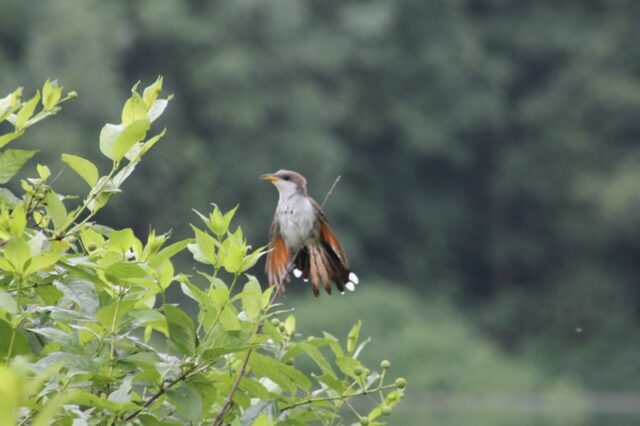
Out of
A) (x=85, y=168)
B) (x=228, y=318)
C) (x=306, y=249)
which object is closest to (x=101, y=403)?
(x=228, y=318)

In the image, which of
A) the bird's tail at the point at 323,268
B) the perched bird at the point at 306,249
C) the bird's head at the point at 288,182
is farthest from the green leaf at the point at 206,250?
the bird's head at the point at 288,182

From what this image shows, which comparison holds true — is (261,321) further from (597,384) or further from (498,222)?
(498,222)

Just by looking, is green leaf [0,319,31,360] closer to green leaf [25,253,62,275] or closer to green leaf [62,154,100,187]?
green leaf [25,253,62,275]

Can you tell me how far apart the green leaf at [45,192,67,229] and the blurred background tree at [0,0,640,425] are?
31.2 meters

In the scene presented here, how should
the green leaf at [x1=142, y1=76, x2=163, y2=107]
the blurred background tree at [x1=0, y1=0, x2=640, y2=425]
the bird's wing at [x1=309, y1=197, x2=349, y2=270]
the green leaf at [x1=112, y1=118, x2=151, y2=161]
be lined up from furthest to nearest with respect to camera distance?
the blurred background tree at [x1=0, y1=0, x2=640, y2=425]
the bird's wing at [x1=309, y1=197, x2=349, y2=270]
the green leaf at [x1=142, y1=76, x2=163, y2=107]
the green leaf at [x1=112, y1=118, x2=151, y2=161]

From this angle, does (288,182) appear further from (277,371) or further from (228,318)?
(228,318)

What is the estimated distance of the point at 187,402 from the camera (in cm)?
278

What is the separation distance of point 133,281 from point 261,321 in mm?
278

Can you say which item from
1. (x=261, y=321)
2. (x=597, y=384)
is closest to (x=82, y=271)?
(x=261, y=321)

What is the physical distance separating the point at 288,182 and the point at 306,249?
111 centimetres

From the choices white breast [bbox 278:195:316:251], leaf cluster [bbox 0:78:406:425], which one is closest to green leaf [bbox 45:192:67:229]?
leaf cluster [bbox 0:78:406:425]

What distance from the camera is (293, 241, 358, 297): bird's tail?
4.09 metres

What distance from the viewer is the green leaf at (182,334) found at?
9.07ft

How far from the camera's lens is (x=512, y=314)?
4034 cm
